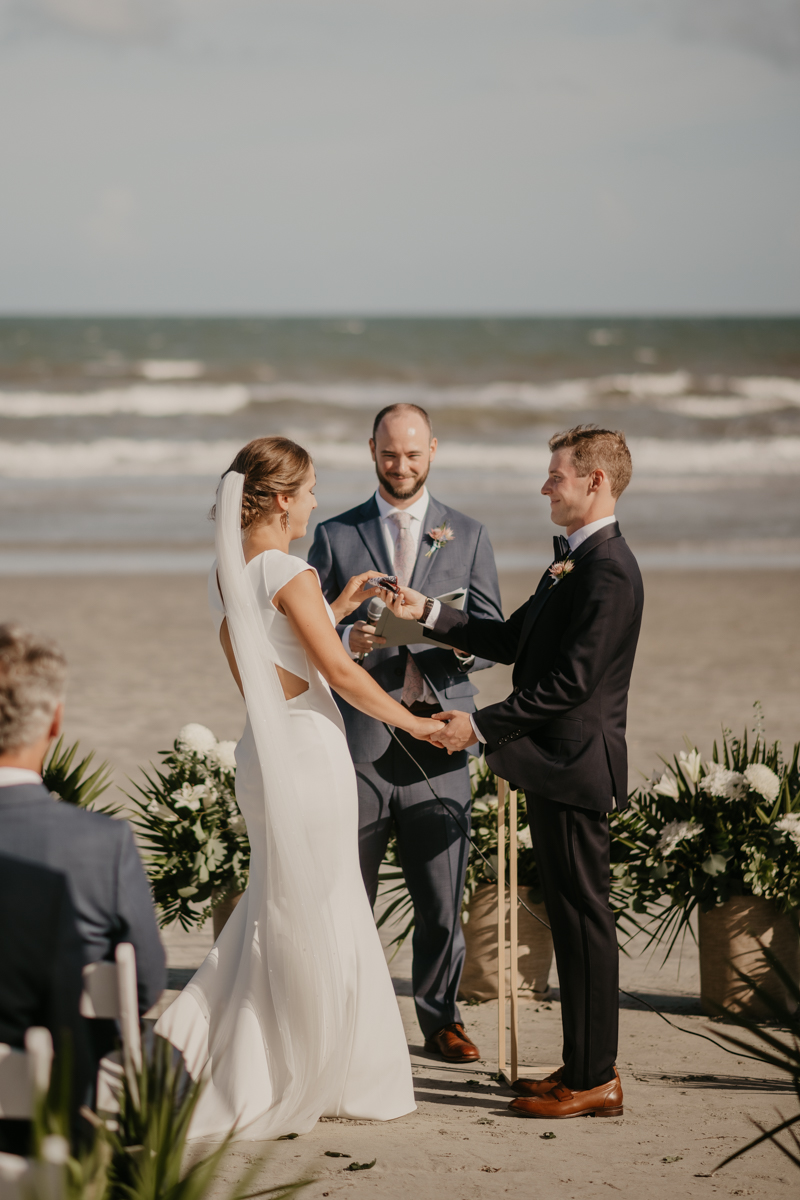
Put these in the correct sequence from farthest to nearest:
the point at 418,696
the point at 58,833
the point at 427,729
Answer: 1. the point at 418,696
2. the point at 427,729
3. the point at 58,833

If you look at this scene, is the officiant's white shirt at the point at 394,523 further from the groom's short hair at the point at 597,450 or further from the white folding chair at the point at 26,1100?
the white folding chair at the point at 26,1100

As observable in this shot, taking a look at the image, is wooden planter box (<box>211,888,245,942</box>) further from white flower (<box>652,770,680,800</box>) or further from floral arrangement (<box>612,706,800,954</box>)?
white flower (<box>652,770,680,800</box>)

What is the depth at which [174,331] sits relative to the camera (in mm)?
61938

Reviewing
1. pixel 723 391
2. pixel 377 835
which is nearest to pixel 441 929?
pixel 377 835

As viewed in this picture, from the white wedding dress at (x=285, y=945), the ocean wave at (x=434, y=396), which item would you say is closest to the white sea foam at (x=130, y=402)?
the ocean wave at (x=434, y=396)

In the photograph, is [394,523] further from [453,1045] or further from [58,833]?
[58,833]

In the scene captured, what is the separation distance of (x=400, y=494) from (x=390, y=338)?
57.8 metres

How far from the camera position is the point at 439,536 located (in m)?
4.84

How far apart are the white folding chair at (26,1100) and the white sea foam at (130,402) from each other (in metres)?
31.7

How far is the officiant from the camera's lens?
469cm

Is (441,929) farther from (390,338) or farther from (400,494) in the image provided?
(390,338)

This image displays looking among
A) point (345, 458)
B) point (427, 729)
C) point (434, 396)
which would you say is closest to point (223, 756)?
point (427, 729)

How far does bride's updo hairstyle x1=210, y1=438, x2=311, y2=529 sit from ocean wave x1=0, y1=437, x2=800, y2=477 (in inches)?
835

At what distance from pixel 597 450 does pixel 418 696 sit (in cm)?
131
